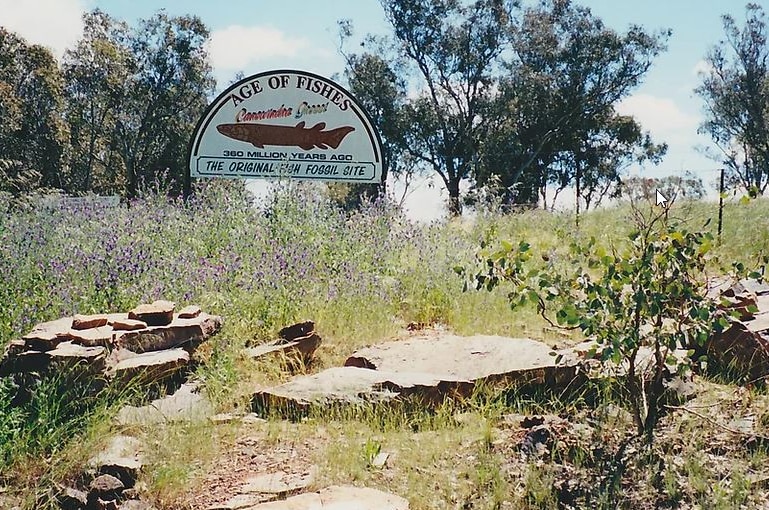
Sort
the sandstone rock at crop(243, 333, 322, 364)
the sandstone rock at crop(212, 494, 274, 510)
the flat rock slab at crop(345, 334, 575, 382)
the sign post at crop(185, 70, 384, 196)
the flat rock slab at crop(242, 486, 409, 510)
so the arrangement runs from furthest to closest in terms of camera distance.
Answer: the sign post at crop(185, 70, 384, 196), the sandstone rock at crop(243, 333, 322, 364), the flat rock slab at crop(345, 334, 575, 382), the sandstone rock at crop(212, 494, 274, 510), the flat rock slab at crop(242, 486, 409, 510)

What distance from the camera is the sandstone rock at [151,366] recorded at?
4289mm

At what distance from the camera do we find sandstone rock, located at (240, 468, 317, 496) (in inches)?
135

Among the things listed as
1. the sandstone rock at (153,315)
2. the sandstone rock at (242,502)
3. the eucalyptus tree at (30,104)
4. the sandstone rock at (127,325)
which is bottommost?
the sandstone rock at (242,502)

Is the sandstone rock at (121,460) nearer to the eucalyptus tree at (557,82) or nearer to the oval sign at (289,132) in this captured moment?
the oval sign at (289,132)

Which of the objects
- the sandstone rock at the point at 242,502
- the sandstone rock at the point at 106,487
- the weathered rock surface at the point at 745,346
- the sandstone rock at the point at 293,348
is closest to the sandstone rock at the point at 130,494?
the sandstone rock at the point at 106,487

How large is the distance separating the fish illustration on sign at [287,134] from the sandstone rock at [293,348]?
21.4 ft

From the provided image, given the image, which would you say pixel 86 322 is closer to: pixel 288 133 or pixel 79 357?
pixel 79 357

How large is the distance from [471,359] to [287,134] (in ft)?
23.8

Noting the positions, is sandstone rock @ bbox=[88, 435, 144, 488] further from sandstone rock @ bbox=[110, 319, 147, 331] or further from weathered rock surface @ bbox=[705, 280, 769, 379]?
weathered rock surface @ bbox=[705, 280, 769, 379]

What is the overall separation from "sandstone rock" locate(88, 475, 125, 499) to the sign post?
8014 millimetres

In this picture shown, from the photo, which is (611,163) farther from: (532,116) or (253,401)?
(253,401)

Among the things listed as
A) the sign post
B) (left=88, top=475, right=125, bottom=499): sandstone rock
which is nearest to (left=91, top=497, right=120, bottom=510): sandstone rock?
(left=88, top=475, right=125, bottom=499): sandstone rock

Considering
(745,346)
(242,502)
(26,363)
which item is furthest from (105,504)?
(745,346)

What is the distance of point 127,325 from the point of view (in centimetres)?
457
